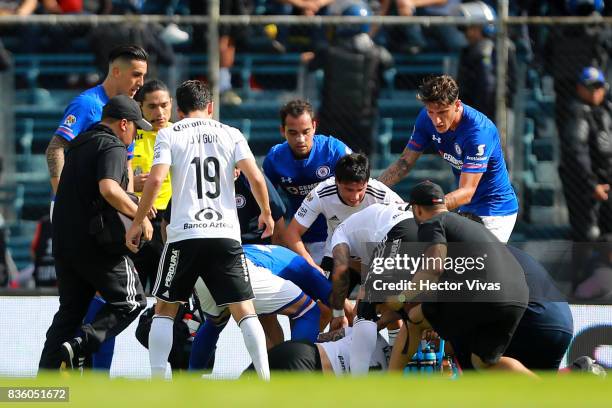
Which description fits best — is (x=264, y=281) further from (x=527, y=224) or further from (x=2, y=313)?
(x=527, y=224)

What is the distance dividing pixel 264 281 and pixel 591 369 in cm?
220

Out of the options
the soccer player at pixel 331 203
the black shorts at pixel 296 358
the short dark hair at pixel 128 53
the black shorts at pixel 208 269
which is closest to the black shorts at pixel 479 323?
the black shorts at pixel 296 358

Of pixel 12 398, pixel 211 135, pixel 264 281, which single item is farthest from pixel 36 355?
pixel 12 398

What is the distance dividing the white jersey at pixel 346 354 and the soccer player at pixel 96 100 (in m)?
1.81

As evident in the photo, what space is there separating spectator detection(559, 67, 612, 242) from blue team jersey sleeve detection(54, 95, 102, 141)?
4636 mm

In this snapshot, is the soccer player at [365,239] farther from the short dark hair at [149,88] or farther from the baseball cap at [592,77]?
the baseball cap at [592,77]

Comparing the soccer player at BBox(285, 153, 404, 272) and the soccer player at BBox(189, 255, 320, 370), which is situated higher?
the soccer player at BBox(285, 153, 404, 272)

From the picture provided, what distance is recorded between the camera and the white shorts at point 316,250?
9289 mm

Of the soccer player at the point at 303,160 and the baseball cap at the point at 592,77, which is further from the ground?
the baseball cap at the point at 592,77

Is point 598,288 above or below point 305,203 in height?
below

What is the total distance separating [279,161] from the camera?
30.0ft

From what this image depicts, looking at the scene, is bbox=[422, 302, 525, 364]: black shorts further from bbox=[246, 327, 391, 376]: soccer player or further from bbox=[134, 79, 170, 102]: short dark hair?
bbox=[134, 79, 170, 102]: short dark hair

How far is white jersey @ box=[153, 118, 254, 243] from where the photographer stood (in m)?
7.36

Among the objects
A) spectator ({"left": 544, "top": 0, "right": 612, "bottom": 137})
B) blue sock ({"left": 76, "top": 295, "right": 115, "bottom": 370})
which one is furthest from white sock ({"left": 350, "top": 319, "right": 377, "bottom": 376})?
spectator ({"left": 544, "top": 0, "right": 612, "bottom": 137})
